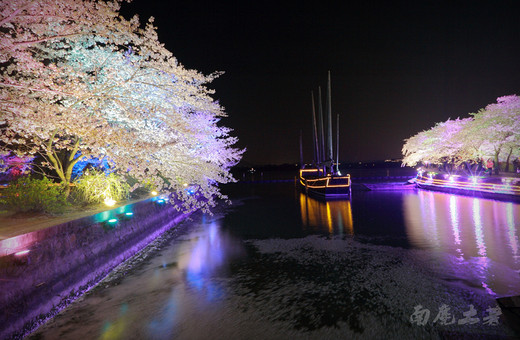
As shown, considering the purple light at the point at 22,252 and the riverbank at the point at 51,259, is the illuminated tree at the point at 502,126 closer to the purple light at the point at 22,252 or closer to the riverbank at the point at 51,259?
the riverbank at the point at 51,259

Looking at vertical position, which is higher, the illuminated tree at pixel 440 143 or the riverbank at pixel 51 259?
the illuminated tree at pixel 440 143

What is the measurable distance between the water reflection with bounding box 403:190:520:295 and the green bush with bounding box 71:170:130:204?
12.3 meters

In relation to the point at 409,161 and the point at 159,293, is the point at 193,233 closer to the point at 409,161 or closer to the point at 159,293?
the point at 159,293

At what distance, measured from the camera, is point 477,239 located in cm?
1148

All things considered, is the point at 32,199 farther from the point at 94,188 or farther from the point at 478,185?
the point at 478,185

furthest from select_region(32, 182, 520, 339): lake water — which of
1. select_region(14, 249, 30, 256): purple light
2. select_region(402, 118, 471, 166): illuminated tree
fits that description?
select_region(402, 118, 471, 166): illuminated tree

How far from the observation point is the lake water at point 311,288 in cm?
533

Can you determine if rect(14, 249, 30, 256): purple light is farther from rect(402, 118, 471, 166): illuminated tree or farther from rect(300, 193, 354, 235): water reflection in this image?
rect(402, 118, 471, 166): illuminated tree

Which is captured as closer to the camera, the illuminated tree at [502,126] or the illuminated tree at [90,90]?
the illuminated tree at [90,90]

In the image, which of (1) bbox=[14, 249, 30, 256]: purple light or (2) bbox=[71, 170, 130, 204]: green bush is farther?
(2) bbox=[71, 170, 130, 204]: green bush

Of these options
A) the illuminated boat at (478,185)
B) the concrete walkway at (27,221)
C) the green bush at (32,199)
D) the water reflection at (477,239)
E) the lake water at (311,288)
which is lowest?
the water reflection at (477,239)

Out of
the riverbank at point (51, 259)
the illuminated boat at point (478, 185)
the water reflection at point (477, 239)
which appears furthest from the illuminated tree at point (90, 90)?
the illuminated boat at point (478, 185)

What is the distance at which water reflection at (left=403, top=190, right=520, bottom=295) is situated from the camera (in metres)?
Result: 7.52

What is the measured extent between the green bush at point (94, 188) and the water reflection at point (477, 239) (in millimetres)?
12338
